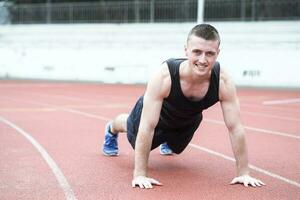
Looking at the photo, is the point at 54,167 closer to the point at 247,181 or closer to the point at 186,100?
the point at 186,100

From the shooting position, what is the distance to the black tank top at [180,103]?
4590 millimetres

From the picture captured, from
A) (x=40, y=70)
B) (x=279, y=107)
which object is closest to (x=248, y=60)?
(x=279, y=107)

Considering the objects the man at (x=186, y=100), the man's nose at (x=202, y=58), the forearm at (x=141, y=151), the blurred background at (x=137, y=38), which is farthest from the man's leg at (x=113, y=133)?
the blurred background at (x=137, y=38)

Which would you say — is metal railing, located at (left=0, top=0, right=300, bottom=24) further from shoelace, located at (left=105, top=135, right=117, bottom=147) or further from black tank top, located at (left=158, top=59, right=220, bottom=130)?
black tank top, located at (left=158, top=59, right=220, bottom=130)

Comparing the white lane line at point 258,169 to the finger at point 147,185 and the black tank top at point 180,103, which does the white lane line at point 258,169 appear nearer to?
the black tank top at point 180,103

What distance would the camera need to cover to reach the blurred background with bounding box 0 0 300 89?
20.2m

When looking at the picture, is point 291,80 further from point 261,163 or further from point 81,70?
point 261,163

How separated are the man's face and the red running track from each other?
1027mm

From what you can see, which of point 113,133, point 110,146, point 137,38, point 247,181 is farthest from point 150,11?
point 247,181

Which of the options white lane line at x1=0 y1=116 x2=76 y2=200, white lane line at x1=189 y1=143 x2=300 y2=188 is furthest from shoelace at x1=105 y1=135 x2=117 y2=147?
white lane line at x1=189 y1=143 x2=300 y2=188

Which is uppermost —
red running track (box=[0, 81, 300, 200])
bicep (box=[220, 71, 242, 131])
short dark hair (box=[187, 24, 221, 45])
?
short dark hair (box=[187, 24, 221, 45])

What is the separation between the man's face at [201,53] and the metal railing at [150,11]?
18.6 m

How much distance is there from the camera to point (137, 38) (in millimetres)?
24281

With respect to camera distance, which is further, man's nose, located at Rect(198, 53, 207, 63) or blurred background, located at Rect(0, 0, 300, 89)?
blurred background, located at Rect(0, 0, 300, 89)
